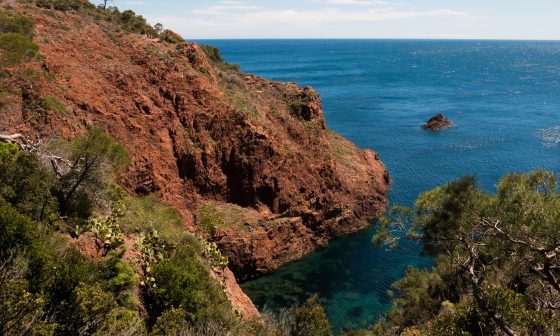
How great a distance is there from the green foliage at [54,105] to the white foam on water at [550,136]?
3260 inches

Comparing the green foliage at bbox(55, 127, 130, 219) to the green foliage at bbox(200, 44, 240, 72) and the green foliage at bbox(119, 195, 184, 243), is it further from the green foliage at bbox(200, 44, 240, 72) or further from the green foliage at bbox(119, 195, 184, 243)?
the green foliage at bbox(200, 44, 240, 72)

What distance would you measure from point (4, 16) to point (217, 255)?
92.2ft

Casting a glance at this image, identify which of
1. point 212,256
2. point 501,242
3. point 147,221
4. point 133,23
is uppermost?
point 133,23

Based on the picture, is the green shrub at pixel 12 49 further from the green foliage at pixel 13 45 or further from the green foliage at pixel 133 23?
the green foliage at pixel 133 23

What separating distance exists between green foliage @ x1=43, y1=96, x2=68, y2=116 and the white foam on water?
82801 mm

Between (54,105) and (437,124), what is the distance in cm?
8185

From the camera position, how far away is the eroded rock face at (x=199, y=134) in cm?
3825

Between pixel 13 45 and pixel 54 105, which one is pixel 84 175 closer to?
pixel 13 45

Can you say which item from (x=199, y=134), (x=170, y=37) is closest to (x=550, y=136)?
(x=199, y=134)

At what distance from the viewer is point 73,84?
3759cm

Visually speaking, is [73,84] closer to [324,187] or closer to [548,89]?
[324,187]

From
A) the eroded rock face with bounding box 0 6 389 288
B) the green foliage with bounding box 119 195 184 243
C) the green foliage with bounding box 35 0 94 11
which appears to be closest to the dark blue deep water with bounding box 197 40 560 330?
the eroded rock face with bounding box 0 6 389 288

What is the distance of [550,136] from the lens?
282ft

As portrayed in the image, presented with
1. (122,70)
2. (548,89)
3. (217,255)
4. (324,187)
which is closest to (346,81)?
(548,89)
